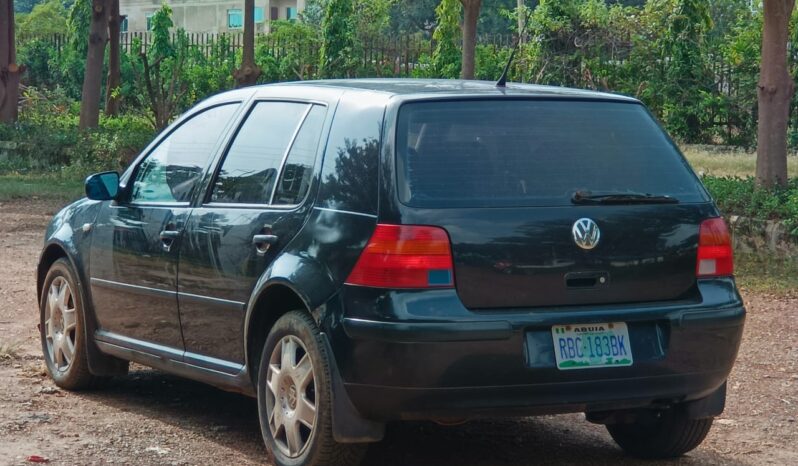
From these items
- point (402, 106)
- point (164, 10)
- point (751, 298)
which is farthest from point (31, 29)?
point (402, 106)

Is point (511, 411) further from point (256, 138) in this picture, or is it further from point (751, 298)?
point (751, 298)

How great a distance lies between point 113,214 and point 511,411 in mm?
2703

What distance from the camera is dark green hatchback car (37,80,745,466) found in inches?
197

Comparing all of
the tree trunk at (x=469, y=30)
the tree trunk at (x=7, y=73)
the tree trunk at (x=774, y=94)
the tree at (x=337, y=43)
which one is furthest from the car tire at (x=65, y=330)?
the tree at (x=337, y=43)

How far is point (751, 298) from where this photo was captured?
1047cm

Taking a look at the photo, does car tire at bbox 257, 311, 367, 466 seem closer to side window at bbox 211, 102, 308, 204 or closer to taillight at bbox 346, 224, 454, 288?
taillight at bbox 346, 224, 454, 288

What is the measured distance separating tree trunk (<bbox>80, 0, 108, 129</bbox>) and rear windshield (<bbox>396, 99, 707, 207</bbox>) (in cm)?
1947

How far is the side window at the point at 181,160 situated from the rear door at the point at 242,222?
221 millimetres

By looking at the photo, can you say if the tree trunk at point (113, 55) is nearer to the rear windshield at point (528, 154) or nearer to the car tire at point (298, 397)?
the car tire at point (298, 397)

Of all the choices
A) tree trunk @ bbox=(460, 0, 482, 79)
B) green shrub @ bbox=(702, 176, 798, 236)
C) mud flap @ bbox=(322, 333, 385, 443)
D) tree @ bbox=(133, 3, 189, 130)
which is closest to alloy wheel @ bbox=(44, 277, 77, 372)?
mud flap @ bbox=(322, 333, 385, 443)

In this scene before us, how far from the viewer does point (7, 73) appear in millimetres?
25844

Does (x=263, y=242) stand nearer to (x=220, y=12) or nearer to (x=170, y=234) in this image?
(x=170, y=234)

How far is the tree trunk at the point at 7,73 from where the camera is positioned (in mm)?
25719

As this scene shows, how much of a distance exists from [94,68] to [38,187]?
16.3 feet
